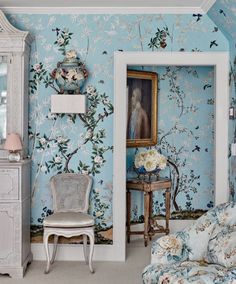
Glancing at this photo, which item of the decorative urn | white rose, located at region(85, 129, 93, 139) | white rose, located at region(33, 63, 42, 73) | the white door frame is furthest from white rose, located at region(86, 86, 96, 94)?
white rose, located at region(33, 63, 42, 73)

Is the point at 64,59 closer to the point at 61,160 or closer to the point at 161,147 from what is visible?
the point at 61,160

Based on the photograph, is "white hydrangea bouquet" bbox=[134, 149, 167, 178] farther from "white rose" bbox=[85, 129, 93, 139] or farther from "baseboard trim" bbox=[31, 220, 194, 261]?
"baseboard trim" bbox=[31, 220, 194, 261]

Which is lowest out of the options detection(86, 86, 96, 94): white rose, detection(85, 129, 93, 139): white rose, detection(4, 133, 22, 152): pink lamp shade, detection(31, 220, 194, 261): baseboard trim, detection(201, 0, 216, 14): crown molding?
detection(31, 220, 194, 261): baseboard trim

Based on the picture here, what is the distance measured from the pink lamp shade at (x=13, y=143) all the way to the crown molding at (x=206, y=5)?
212cm

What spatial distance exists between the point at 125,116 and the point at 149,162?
0.82m

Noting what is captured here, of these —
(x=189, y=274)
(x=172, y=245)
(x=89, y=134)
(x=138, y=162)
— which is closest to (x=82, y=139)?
(x=89, y=134)

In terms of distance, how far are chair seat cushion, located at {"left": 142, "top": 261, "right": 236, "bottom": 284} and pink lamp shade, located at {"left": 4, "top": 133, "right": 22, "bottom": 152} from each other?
1867mm

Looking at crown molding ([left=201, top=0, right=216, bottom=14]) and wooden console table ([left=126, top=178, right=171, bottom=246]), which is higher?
crown molding ([left=201, top=0, right=216, bottom=14])

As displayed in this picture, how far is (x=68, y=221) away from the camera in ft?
14.7

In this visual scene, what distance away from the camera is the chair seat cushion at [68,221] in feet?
14.6

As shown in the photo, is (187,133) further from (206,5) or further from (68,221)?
(68,221)

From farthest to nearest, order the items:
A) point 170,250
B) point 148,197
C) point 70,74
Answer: point 148,197, point 70,74, point 170,250

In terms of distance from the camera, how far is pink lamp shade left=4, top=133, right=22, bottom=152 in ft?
14.8

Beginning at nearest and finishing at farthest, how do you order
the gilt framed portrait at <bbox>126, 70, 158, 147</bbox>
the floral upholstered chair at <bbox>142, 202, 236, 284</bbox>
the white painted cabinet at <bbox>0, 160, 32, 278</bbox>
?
the floral upholstered chair at <bbox>142, 202, 236, 284</bbox> < the white painted cabinet at <bbox>0, 160, 32, 278</bbox> < the gilt framed portrait at <bbox>126, 70, 158, 147</bbox>
